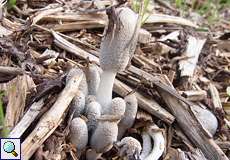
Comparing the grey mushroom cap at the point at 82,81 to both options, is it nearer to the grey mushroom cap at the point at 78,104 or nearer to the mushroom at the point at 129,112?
Answer: the grey mushroom cap at the point at 78,104

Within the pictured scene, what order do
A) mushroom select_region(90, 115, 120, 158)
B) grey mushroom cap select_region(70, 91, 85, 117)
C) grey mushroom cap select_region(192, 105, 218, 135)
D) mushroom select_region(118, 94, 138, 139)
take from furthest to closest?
grey mushroom cap select_region(192, 105, 218, 135), mushroom select_region(118, 94, 138, 139), grey mushroom cap select_region(70, 91, 85, 117), mushroom select_region(90, 115, 120, 158)

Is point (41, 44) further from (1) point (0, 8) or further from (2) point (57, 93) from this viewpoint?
(2) point (57, 93)

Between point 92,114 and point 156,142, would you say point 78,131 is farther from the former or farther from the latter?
point 156,142

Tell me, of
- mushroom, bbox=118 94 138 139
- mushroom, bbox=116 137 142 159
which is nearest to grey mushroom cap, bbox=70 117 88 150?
mushroom, bbox=116 137 142 159

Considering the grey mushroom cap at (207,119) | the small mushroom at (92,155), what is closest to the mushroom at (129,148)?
the small mushroom at (92,155)

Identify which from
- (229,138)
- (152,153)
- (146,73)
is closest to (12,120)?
(152,153)

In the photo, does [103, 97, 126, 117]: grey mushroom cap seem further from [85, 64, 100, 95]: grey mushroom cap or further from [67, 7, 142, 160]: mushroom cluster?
[85, 64, 100, 95]: grey mushroom cap
